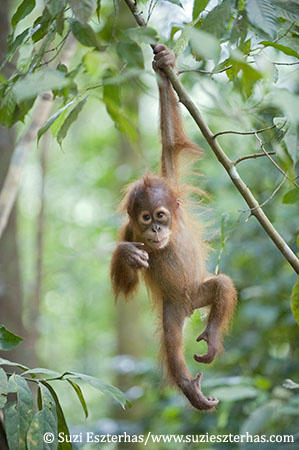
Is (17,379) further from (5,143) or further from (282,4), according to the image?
(5,143)

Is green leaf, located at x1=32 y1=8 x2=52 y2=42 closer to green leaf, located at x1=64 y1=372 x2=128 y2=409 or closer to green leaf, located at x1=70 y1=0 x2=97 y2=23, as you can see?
green leaf, located at x1=70 y1=0 x2=97 y2=23

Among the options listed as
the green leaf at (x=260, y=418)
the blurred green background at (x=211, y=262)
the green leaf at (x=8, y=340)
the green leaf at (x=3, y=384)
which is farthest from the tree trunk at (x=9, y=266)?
the green leaf at (x=3, y=384)

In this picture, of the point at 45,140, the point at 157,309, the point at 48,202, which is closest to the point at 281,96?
the point at 157,309

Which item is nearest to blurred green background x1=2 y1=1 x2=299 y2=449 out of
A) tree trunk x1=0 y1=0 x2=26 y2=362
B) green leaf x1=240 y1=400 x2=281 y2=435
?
green leaf x1=240 y1=400 x2=281 y2=435

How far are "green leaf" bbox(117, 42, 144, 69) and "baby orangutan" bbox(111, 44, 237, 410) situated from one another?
103cm

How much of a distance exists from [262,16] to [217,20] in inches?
9.9

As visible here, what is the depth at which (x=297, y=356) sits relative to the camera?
457 cm

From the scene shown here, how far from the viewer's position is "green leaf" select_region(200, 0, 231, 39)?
174cm

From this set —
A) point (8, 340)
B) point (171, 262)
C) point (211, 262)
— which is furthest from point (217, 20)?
point (211, 262)

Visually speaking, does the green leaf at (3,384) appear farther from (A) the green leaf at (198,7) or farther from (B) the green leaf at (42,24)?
(A) the green leaf at (198,7)

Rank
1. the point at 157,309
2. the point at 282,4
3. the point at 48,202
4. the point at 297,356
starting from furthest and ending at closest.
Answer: the point at 48,202 < the point at 297,356 < the point at 157,309 < the point at 282,4

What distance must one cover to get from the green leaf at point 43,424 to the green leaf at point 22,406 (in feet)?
0.07

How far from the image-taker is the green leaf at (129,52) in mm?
1866

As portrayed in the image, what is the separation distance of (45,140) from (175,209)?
4658 mm
